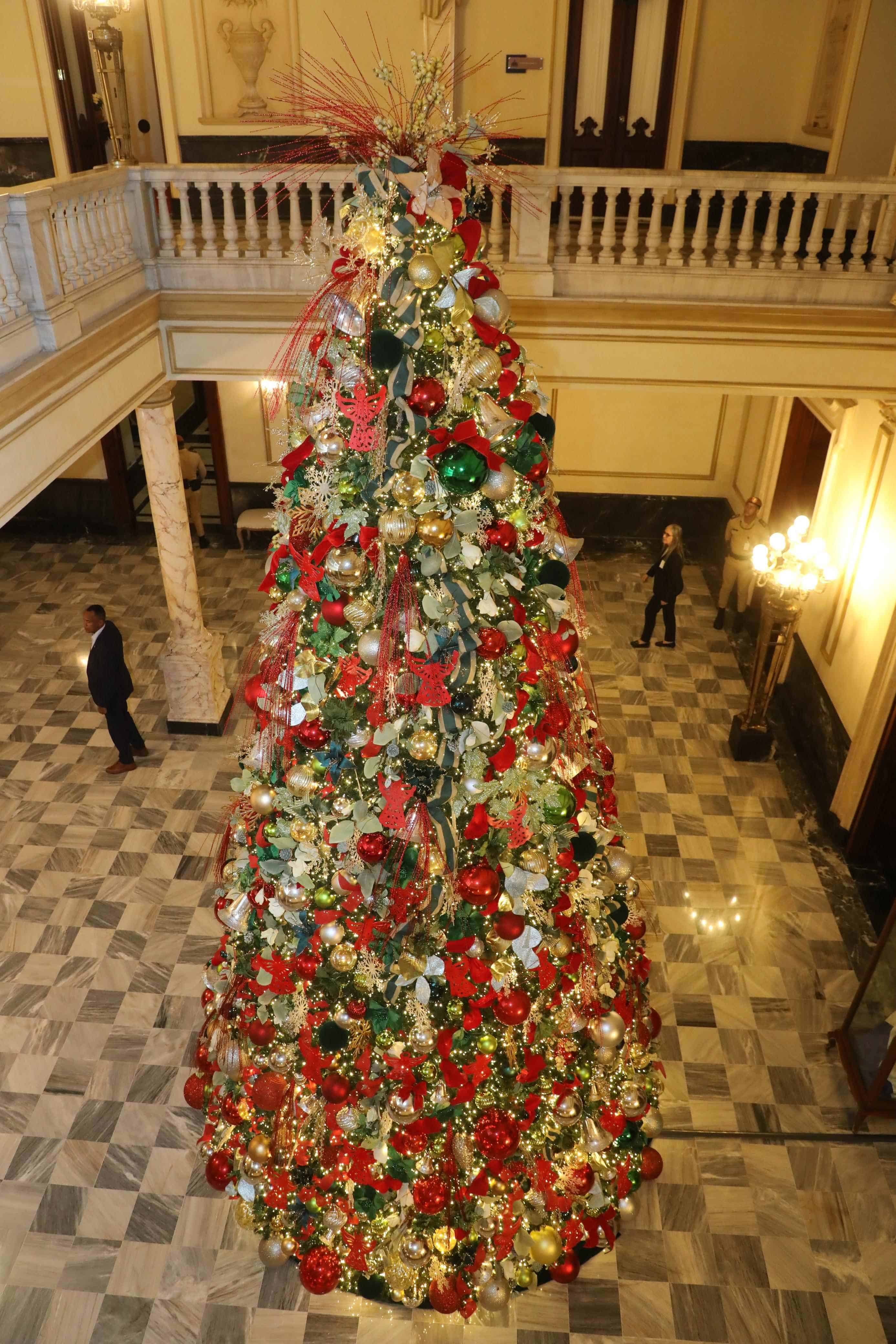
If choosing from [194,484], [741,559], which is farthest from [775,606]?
[194,484]

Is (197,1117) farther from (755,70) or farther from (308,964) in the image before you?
(755,70)

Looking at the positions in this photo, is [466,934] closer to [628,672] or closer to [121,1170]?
[121,1170]

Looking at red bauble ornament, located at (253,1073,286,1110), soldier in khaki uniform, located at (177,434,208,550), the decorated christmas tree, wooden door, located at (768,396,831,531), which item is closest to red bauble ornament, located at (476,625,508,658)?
the decorated christmas tree

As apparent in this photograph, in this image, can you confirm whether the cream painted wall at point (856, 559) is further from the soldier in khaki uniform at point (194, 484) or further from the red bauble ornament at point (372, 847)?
the soldier in khaki uniform at point (194, 484)

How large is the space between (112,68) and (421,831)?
17.5 ft

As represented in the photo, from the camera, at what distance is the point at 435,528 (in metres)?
2.61

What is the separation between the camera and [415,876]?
315 centimetres

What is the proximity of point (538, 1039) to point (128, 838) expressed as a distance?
11.8 ft

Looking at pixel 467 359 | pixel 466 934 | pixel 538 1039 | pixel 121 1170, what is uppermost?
pixel 467 359

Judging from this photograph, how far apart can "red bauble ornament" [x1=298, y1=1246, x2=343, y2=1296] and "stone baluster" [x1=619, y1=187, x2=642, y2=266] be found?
219 inches

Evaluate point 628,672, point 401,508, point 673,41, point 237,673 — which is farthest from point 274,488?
point 673,41

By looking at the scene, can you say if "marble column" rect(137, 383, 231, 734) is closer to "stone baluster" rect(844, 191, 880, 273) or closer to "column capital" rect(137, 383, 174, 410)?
"column capital" rect(137, 383, 174, 410)

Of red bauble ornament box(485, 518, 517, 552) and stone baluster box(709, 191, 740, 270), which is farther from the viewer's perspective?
stone baluster box(709, 191, 740, 270)

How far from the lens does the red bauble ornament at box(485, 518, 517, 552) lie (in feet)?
9.08
